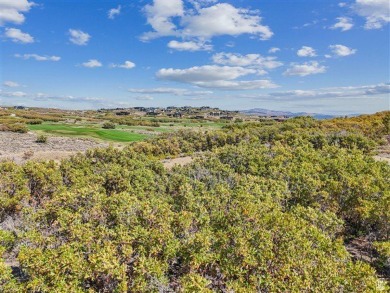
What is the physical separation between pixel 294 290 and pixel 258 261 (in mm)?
2858

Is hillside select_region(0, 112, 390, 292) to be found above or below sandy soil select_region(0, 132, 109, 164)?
above

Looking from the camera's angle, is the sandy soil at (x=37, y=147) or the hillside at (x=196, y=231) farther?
the sandy soil at (x=37, y=147)

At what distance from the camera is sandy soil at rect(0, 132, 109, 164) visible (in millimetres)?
58250

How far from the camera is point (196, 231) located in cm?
1830

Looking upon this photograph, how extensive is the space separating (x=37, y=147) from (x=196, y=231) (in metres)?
63.9

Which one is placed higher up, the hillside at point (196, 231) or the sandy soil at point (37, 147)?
the hillside at point (196, 231)

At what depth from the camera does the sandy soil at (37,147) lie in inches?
2293

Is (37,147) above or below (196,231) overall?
below

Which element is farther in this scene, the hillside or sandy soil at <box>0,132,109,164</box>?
sandy soil at <box>0,132,109,164</box>

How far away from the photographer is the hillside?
12.9 metres

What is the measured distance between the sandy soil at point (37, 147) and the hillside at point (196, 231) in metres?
28.0

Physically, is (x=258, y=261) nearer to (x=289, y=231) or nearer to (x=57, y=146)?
(x=289, y=231)

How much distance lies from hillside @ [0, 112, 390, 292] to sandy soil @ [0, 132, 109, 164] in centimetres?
2803

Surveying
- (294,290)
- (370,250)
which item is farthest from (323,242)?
(370,250)
